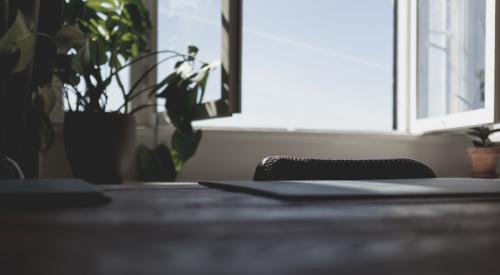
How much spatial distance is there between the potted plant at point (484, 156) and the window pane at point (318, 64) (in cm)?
61

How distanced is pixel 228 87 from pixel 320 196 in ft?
4.79

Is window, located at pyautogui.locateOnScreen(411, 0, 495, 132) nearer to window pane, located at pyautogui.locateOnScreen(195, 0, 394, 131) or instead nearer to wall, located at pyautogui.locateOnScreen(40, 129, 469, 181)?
wall, located at pyautogui.locateOnScreen(40, 129, 469, 181)

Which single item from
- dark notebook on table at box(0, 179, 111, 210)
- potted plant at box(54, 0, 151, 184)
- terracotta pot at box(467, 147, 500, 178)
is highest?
potted plant at box(54, 0, 151, 184)

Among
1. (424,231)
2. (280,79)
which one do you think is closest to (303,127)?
(280,79)

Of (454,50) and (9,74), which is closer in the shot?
(9,74)

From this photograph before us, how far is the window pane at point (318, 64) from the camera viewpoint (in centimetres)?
282

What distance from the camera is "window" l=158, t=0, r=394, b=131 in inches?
111

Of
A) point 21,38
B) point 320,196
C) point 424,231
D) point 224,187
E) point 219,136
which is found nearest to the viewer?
point 424,231

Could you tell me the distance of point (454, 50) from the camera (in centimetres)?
254

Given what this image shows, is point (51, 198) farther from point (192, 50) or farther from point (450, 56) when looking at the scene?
point (450, 56)

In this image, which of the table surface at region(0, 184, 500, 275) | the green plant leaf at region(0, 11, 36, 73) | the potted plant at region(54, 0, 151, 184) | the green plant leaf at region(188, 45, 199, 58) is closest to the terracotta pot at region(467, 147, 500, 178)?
the green plant leaf at region(188, 45, 199, 58)

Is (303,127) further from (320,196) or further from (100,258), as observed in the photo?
(100,258)

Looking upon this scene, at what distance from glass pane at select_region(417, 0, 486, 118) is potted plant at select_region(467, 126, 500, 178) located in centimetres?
17

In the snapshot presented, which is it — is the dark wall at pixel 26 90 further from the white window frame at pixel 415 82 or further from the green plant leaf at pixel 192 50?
the white window frame at pixel 415 82
